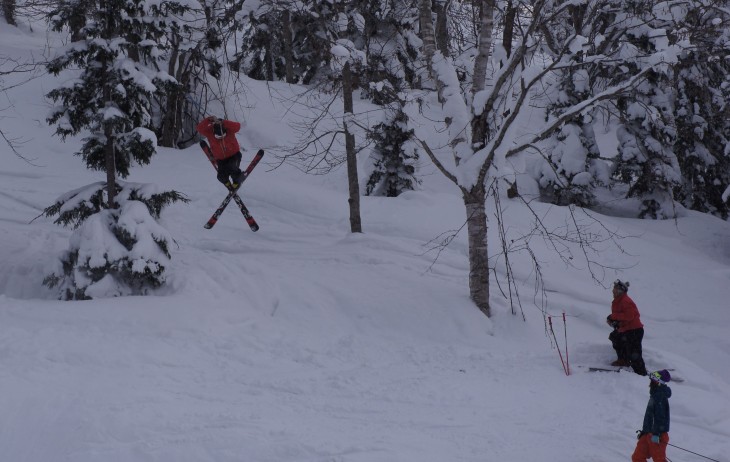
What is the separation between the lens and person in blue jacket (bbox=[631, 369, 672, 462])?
251 inches

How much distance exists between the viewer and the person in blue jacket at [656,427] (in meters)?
6.38

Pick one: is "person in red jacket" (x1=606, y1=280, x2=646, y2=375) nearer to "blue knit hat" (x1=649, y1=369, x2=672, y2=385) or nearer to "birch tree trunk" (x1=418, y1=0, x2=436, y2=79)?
"blue knit hat" (x1=649, y1=369, x2=672, y2=385)

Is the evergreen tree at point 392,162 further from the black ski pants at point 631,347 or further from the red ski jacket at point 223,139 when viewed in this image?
the black ski pants at point 631,347

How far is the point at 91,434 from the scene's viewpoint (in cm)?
599

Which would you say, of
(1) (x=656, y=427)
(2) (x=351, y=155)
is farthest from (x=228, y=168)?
(1) (x=656, y=427)

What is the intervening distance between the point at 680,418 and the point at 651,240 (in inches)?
385

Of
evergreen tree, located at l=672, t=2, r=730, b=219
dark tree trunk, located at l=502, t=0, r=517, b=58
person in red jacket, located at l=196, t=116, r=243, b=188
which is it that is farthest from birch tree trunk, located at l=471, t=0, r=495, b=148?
evergreen tree, located at l=672, t=2, r=730, b=219

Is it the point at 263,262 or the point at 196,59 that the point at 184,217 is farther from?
the point at 196,59

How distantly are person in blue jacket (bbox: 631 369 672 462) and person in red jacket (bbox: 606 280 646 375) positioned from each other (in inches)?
115

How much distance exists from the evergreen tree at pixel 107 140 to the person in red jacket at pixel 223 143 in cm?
226

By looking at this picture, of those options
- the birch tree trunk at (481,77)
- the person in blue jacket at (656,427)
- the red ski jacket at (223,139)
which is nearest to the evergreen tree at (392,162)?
the red ski jacket at (223,139)

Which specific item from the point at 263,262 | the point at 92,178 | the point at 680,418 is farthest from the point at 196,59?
the point at 680,418

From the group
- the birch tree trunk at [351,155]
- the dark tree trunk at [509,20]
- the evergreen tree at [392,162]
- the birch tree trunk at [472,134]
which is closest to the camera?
the dark tree trunk at [509,20]

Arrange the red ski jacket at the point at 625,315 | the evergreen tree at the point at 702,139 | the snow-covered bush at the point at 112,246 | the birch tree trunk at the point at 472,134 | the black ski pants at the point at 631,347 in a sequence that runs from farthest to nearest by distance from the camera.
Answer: the evergreen tree at the point at 702,139 < the birch tree trunk at the point at 472,134 < the snow-covered bush at the point at 112,246 < the red ski jacket at the point at 625,315 < the black ski pants at the point at 631,347
